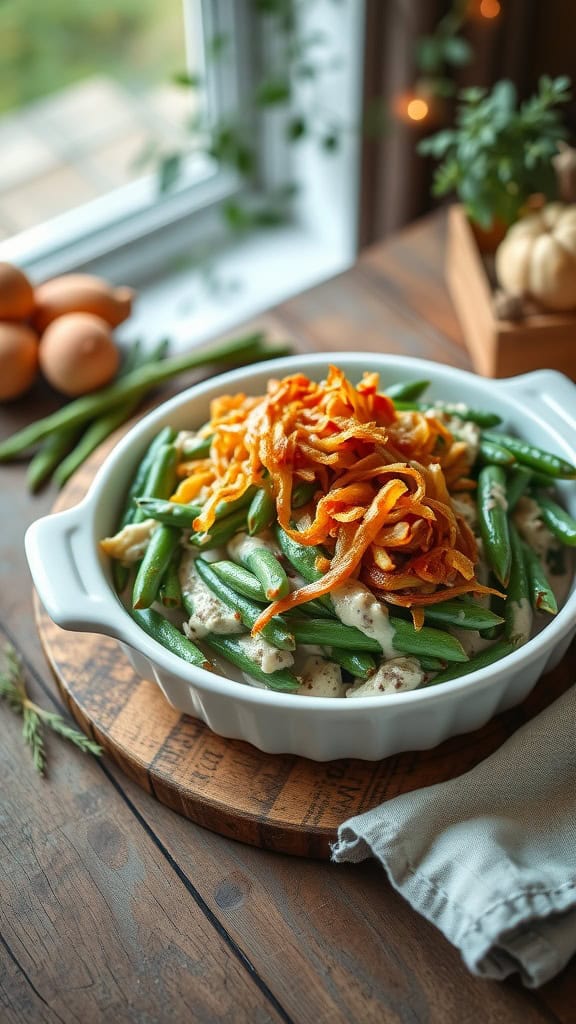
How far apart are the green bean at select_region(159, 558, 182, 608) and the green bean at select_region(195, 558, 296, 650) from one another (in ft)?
0.16

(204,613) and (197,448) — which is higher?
(197,448)

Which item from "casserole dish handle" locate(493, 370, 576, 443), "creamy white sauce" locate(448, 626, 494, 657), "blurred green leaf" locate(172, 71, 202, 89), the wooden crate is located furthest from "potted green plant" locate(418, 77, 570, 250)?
"creamy white sauce" locate(448, 626, 494, 657)

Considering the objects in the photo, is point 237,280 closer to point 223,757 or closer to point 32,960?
point 223,757

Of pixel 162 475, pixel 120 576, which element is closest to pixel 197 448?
pixel 162 475

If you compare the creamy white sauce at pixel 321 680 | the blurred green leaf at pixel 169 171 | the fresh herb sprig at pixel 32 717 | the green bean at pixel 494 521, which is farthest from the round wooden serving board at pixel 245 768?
the blurred green leaf at pixel 169 171

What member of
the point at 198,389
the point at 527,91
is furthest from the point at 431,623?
the point at 527,91

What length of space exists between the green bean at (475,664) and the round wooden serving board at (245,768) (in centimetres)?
17

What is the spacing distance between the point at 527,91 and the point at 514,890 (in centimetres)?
274

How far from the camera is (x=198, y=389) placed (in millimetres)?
2209

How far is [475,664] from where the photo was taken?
1.75 m

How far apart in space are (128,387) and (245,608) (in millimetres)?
981

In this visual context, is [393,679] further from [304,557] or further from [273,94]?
[273,94]

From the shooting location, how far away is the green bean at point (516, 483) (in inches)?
78.1

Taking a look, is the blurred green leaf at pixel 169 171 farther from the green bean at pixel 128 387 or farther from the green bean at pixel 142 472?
the green bean at pixel 142 472
